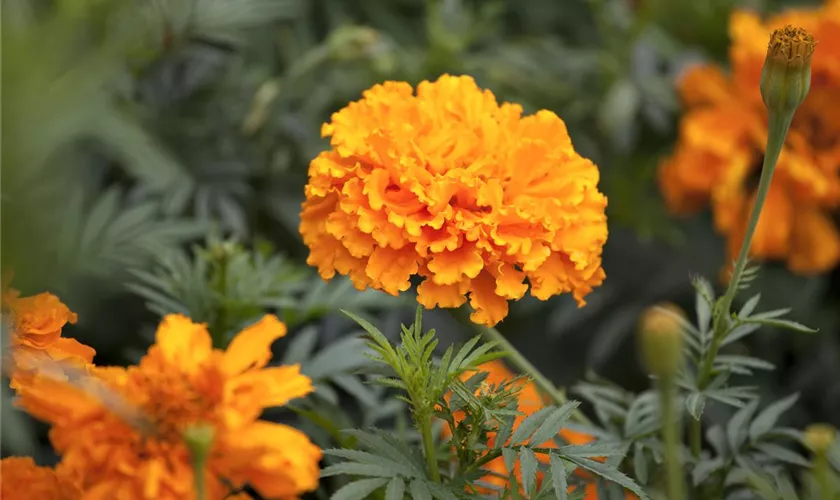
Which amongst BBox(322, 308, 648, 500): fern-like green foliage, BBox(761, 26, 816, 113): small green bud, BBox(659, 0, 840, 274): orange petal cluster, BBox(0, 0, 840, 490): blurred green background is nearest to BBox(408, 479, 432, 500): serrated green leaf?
BBox(322, 308, 648, 500): fern-like green foliage

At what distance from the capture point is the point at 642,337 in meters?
0.49

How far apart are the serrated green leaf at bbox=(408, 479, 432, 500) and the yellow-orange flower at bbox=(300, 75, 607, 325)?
12 cm

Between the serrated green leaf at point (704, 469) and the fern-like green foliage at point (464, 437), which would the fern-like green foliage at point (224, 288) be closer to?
the fern-like green foliage at point (464, 437)

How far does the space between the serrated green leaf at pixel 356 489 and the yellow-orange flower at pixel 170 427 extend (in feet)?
0.14

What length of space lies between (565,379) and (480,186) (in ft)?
2.38

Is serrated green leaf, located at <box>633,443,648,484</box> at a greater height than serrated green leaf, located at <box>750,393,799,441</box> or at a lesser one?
lesser

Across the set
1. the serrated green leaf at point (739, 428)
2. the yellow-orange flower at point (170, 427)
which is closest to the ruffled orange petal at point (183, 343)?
the yellow-orange flower at point (170, 427)

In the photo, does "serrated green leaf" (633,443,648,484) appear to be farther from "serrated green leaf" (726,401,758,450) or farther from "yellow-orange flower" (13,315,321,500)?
"yellow-orange flower" (13,315,321,500)

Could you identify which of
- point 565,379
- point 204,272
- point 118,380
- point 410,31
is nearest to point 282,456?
point 118,380

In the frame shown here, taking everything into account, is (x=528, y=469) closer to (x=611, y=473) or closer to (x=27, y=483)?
(x=611, y=473)

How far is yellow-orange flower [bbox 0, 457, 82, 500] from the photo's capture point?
0.56 metres

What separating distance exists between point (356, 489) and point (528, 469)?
0.36ft

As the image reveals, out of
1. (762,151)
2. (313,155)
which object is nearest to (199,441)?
(313,155)

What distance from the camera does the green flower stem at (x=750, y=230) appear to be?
0.64 meters
